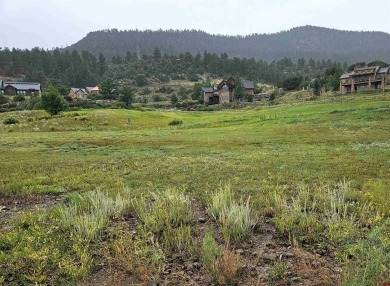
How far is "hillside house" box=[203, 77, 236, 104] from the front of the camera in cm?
12850

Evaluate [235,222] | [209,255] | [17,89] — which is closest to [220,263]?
[209,255]

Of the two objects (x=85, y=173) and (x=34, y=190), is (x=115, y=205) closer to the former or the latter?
(x=34, y=190)

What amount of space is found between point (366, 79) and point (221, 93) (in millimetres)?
51499

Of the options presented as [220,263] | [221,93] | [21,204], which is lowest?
[21,204]

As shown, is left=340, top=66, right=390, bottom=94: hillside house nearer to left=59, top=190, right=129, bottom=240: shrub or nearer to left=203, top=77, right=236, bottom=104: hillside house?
left=203, top=77, right=236, bottom=104: hillside house

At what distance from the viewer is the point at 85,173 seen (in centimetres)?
1683

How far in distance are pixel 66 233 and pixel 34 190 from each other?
19.4ft

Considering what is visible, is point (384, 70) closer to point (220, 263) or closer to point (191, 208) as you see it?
point (191, 208)

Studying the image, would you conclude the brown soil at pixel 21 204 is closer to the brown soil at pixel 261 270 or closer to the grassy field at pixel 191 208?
the grassy field at pixel 191 208

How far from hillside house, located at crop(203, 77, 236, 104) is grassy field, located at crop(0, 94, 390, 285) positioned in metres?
105

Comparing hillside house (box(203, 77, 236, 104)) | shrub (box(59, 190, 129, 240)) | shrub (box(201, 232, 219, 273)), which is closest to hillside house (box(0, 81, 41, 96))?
hillside house (box(203, 77, 236, 104))

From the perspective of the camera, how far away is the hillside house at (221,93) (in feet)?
422

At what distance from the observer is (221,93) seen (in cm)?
13038

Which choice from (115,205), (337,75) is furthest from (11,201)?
(337,75)
